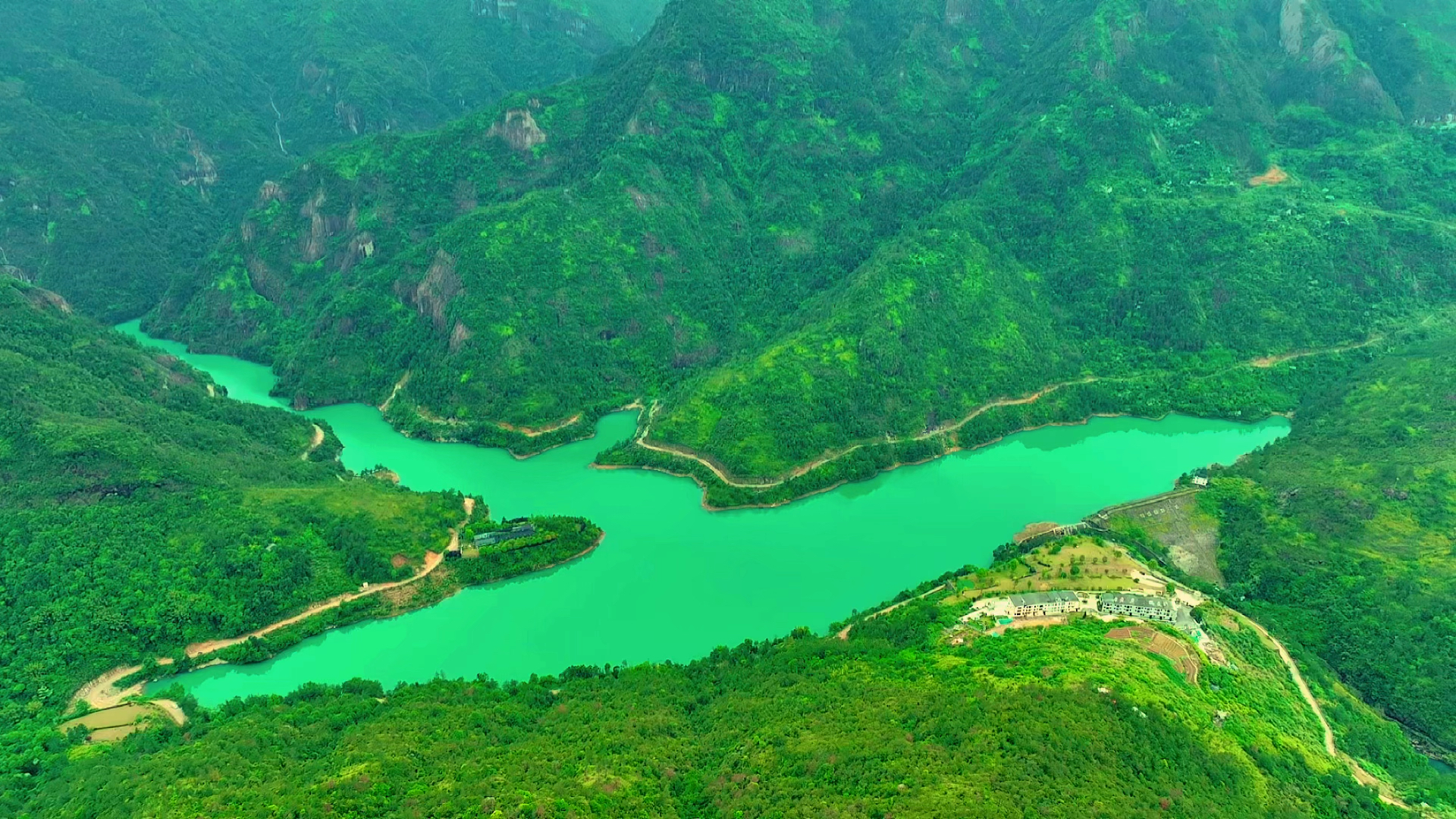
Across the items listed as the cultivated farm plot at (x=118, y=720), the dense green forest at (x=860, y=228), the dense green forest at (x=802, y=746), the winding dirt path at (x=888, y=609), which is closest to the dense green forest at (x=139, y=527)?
the cultivated farm plot at (x=118, y=720)

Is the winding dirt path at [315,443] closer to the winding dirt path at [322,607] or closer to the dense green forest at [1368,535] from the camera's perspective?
the winding dirt path at [322,607]

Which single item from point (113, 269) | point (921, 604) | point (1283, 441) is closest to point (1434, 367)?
point (1283, 441)

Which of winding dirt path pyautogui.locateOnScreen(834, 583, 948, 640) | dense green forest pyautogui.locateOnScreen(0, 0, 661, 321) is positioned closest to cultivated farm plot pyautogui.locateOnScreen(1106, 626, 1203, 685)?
winding dirt path pyautogui.locateOnScreen(834, 583, 948, 640)

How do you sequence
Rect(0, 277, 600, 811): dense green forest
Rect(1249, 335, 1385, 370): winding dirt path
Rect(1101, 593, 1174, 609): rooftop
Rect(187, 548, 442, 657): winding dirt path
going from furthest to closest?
Rect(1249, 335, 1385, 370): winding dirt path
Rect(187, 548, 442, 657): winding dirt path
Rect(1101, 593, 1174, 609): rooftop
Rect(0, 277, 600, 811): dense green forest

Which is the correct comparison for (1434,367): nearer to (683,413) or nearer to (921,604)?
(921,604)

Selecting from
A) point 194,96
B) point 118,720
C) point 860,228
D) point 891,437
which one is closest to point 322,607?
point 118,720

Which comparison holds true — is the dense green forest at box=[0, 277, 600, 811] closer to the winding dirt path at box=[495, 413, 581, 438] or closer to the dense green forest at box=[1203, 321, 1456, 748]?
the winding dirt path at box=[495, 413, 581, 438]

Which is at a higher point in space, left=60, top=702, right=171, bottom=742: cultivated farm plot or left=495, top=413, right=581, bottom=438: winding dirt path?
left=495, top=413, right=581, bottom=438: winding dirt path
